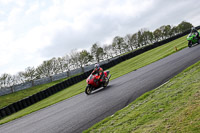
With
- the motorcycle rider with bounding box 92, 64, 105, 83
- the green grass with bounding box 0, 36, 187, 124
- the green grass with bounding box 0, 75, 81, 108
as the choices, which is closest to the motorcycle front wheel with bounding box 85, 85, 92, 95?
the motorcycle rider with bounding box 92, 64, 105, 83

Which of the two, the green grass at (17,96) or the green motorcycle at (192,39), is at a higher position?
the green motorcycle at (192,39)

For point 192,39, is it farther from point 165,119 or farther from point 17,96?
point 17,96

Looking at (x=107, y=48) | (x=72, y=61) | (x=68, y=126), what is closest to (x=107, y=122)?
(x=68, y=126)

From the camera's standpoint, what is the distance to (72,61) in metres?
78.3

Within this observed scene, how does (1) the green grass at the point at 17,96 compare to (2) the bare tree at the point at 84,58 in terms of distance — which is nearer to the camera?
(1) the green grass at the point at 17,96

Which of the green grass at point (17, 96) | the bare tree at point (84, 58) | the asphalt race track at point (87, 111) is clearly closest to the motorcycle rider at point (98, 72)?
the asphalt race track at point (87, 111)

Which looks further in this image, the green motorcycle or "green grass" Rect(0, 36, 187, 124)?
the green motorcycle

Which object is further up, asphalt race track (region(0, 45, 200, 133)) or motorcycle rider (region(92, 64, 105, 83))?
motorcycle rider (region(92, 64, 105, 83))

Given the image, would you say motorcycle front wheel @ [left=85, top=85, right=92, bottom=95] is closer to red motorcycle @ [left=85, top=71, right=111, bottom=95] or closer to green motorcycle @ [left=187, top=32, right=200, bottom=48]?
red motorcycle @ [left=85, top=71, right=111, bottom=95]

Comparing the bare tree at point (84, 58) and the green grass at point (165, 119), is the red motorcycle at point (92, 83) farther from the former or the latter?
the bare tree at point (84, 58)

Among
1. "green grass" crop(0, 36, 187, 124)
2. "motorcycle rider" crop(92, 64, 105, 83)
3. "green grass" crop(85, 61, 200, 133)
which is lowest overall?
"green grass" crop(0, 36, 187, 124)

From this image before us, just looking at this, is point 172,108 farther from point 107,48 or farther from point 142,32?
point 142,32

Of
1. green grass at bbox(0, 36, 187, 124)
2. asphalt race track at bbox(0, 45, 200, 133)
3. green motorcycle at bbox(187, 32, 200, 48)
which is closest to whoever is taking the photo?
asphalt race track at bbox(0, 45, 200, 133)

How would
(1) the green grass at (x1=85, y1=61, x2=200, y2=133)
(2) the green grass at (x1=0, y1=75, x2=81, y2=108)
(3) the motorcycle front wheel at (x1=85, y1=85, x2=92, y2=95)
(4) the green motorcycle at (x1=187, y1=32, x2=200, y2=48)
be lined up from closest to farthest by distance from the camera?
(1) the green grass at (x1=85, y1=61, x2=200, y2=133), (3) the motorcycle front wheel at (x1=85, y1=85, x2=92, y2=95), (4) the green motorcycle at (x1=187, y1=32, x2=200, y2=48), (2) the green grass at (x1=0, y1=75, x2=81, y2=108)
